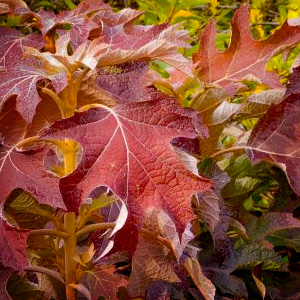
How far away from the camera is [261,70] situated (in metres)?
1.13

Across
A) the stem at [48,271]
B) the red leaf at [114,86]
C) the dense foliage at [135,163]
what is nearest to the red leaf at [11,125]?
the dense foliage at [135,163]

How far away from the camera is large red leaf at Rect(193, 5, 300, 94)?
44.1 inches

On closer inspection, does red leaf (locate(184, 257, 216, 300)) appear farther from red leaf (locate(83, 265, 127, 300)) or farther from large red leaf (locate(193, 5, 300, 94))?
large red leaf (locate(193, 5, 300, 94))

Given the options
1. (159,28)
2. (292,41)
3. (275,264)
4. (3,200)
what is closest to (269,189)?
(275,264)

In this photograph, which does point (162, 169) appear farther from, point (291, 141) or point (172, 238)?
point (291, 141)

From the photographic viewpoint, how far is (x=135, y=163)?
854mm

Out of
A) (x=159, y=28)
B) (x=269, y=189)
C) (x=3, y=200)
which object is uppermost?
(x=159, y=28)

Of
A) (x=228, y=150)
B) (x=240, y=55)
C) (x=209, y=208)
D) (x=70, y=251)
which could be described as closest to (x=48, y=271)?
(x=70, y=251)

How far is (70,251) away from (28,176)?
181mm

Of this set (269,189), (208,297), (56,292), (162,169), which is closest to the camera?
(162,169)

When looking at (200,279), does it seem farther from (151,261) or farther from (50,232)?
(50,232)

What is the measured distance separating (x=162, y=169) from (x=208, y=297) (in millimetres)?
245

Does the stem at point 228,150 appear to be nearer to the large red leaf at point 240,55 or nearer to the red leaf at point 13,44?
the large red leaf at point 240,55

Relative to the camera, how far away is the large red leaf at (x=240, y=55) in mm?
1121
